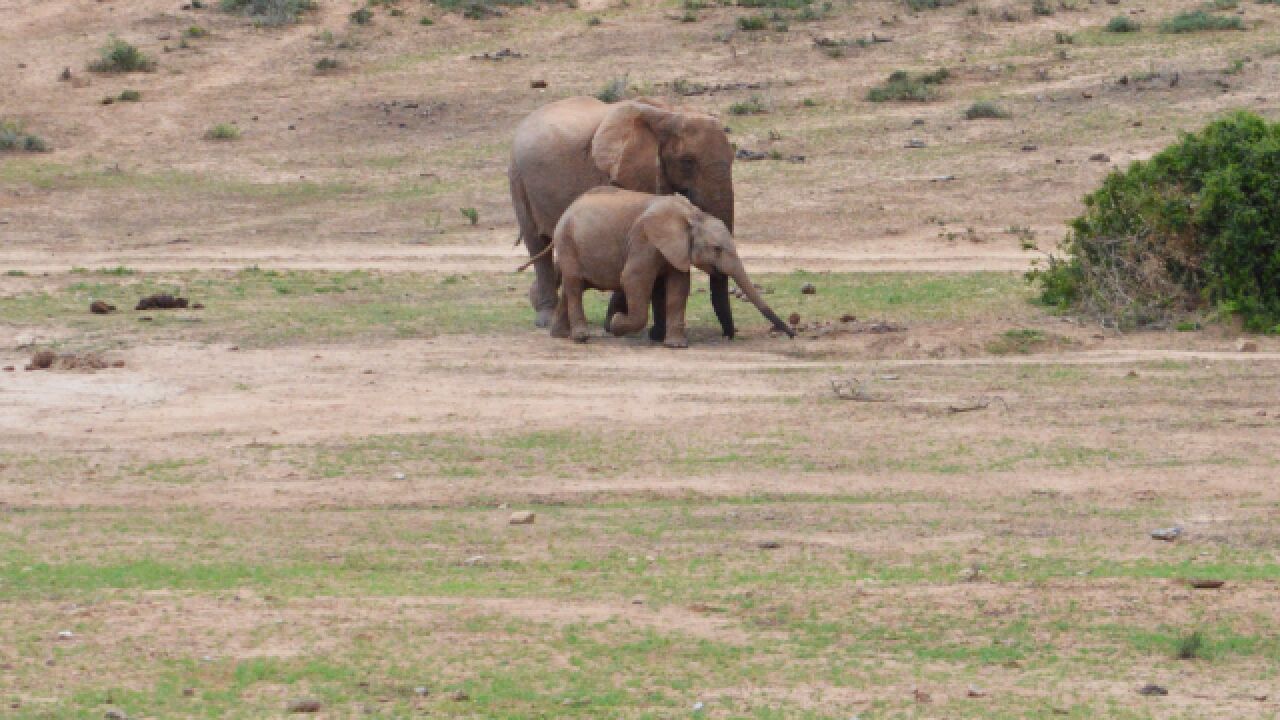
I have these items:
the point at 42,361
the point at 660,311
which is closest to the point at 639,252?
the point at 660,311

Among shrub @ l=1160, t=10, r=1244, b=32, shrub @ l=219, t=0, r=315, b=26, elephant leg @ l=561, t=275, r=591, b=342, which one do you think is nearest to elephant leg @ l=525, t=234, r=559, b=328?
elephant leg @ l=561, t=275, r=591, b=342

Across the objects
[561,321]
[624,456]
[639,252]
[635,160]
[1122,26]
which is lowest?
[561,321]

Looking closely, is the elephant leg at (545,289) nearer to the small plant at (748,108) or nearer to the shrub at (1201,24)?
the small plant at (748,108)

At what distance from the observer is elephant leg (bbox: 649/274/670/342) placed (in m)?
16.9

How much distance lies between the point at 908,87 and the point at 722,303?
560 inches

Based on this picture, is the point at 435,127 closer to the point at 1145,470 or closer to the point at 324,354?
the point at 324,354

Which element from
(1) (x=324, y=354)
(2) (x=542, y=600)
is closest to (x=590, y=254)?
(1) (x=324, y=354)

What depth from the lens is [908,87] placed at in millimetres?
30219

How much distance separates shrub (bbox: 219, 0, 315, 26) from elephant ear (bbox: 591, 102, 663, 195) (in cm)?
1994

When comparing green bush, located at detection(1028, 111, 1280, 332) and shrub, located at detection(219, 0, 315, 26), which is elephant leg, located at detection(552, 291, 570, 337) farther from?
shrub, located at detection(219, 0, 315, 26)

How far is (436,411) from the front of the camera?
13.6 metres

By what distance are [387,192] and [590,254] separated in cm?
1145

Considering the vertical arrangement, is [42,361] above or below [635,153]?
below

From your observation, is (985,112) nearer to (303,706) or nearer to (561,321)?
(561,321)
